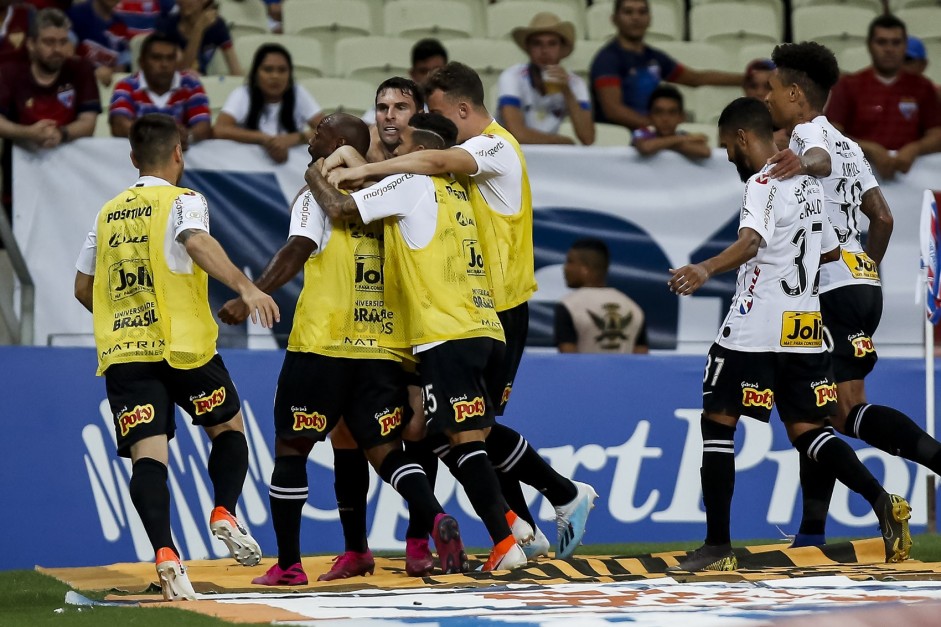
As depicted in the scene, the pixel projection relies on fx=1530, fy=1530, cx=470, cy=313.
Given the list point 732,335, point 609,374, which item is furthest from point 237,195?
point 732,335

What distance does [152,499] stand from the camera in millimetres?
6383

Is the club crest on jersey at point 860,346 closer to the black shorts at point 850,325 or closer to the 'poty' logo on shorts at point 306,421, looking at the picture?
the black shorts at point 850,325

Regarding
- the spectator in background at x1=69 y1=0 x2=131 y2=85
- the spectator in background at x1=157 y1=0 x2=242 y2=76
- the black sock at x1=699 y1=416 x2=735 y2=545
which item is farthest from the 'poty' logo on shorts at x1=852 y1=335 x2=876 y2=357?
the spectator in background at x1=69 y1=0 x2=131 y2=85

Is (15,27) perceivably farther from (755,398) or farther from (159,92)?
(755,398)

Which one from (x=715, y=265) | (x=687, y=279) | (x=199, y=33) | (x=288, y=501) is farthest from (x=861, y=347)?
(x=199, y=33)

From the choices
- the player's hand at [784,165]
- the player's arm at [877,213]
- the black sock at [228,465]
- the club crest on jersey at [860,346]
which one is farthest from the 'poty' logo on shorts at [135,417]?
the player's arm at [877,213]

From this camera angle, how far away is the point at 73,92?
33.8 feet

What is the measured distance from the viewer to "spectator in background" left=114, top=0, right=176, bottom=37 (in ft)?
38.8

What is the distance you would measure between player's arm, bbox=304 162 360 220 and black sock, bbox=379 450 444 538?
1127 mm

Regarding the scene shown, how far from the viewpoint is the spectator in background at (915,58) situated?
11.9 m

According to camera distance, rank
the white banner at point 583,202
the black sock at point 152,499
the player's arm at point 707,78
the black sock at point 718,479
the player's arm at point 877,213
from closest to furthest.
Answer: the black sock at point 152,499 → the black sock at point 718,479 → the player's arm at point 877,213 → the white banner at point 583,202 → the player's arm at point 707,78

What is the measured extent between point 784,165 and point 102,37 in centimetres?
642

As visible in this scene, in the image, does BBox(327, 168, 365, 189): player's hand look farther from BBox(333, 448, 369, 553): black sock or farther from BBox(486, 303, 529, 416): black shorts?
BBox(333, 448, 369, 553): black sock

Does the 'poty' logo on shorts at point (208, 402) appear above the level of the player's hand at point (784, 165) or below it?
below
